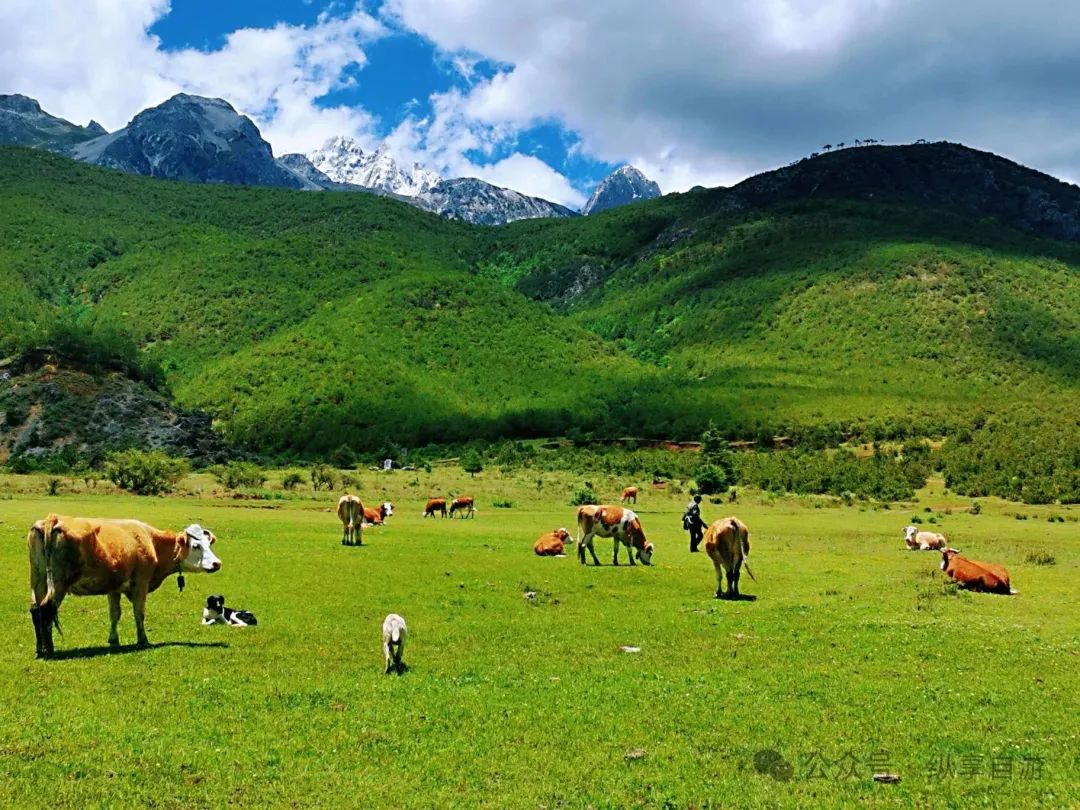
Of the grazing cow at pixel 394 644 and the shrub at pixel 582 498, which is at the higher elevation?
the grazing cow at pixel 394 644

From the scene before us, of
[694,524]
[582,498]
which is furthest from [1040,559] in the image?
[582,498]

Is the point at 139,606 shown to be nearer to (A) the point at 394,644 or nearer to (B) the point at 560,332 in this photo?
(A) the point at 394,644

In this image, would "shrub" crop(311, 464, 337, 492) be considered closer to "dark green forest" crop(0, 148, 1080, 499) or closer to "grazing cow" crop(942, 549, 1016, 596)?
"dark green forest" crop(0, 148, 1080, 499)

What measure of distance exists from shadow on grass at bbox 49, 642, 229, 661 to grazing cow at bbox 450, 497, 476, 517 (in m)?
32.5

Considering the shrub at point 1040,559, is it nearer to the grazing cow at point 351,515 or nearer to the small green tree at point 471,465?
the grazing cow at point 351,515

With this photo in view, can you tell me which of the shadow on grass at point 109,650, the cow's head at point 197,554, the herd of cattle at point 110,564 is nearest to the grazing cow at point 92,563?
the herd of cattle at point 110,564

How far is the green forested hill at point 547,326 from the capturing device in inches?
4532

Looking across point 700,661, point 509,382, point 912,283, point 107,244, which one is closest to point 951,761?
point 700,661

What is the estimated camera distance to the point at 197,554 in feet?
52.3

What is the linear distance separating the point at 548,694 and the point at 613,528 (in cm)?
1605

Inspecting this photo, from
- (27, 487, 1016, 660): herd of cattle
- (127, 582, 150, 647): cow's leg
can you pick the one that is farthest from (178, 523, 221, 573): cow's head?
(127, 582, 150, 647): cow's leg

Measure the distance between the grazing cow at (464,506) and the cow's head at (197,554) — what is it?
31.4 metres

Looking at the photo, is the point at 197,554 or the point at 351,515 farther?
the point at 351,515

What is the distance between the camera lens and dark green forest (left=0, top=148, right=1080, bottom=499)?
10912 centimetres
